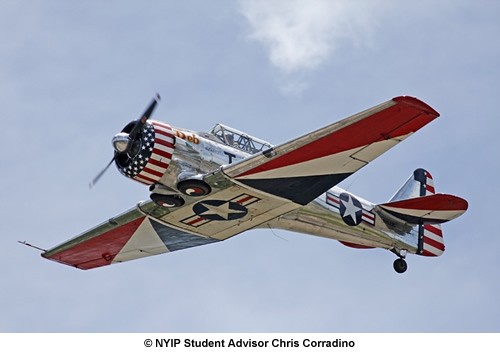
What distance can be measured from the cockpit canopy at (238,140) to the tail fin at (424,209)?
3.77 meters

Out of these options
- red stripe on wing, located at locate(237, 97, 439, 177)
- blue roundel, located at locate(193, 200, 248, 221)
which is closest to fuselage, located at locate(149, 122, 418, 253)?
blue roundel, located at locate(193, 200, 248, 221)

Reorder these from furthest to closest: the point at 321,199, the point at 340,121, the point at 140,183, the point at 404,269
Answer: the point at 404,269 → the point at 321,199 → the point at 140,183 → the point at 340,121

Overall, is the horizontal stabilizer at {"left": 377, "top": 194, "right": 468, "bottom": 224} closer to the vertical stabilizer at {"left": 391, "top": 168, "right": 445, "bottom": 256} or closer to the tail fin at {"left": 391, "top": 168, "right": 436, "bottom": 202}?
the vertical stabilizer at {"left": 391, "top": 168, "right": 445, "bottom": 256}

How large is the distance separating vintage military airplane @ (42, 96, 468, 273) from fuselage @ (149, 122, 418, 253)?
2 centimetres

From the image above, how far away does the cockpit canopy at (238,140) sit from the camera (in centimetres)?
2305

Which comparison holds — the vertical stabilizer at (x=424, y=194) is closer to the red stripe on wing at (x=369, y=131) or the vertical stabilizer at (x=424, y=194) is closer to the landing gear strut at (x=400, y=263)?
the landing gear strut at (x=400, y=263)

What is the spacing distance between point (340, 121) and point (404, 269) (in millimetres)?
6105

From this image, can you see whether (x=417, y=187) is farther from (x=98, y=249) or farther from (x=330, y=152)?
(x=98, y=249)

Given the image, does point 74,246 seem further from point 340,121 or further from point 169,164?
point 340,121

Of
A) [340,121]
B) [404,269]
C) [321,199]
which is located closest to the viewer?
[340,121]

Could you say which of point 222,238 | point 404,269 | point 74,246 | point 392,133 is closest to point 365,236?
point 404,269

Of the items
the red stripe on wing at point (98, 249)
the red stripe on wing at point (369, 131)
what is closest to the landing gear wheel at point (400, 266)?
the red stripe on wing at point (369, 131)

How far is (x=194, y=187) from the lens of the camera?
72.5 ft

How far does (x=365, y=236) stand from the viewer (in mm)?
25172
